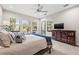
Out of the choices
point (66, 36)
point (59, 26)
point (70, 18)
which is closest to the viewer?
point (66, 36)

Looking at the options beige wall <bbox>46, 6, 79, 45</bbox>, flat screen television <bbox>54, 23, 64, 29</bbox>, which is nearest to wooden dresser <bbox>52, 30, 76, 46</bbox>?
beige wall <bbox>46, 6, 79, 45</bbox>

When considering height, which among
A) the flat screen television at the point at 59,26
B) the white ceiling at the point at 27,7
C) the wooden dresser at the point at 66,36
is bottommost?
the wooden dresser at the point at 66,36

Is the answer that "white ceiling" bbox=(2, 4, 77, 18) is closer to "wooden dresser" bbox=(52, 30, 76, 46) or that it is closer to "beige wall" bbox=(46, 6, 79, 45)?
"beige wall" bbox=(46, 6, 79, 45)

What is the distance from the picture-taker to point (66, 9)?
655cm

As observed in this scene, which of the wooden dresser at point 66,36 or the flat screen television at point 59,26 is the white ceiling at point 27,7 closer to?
the flat screen television at point 59,26

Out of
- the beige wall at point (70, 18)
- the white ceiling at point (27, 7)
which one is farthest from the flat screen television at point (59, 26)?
the white ceiling at point (27, 7)

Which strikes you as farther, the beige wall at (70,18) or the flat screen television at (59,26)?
the flat screen television at (59,26)

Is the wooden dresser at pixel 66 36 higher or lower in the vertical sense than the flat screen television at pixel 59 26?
lower

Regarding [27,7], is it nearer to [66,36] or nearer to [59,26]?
[59,26]

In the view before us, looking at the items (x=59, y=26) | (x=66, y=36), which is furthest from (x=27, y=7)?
(x=66, y=36)
